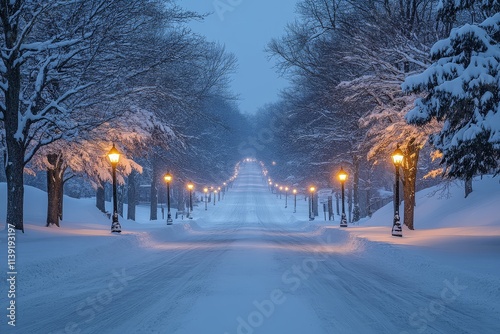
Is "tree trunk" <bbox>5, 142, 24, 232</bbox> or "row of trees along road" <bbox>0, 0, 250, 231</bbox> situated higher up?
"row of trees along road" <bbox>0, 0, 250, 231</bbox>

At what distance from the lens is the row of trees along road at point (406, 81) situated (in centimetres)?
1124

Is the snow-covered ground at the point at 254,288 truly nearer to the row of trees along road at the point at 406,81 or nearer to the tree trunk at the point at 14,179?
the tree trunk at the point at 14,179

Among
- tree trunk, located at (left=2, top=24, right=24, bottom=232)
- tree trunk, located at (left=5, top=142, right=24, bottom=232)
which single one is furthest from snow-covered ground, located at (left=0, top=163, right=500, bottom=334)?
tree trunk, located at (left=2, top=24, right=24, bottom=232)

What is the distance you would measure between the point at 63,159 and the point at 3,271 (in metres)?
12.7

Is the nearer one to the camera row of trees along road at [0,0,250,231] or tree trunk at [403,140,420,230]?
row of trees along road at [0,0,250,231]

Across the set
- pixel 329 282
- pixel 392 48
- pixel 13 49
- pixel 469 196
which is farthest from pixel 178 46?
pixel 469 196

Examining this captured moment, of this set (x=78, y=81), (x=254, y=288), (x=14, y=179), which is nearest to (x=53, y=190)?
(x=14, y=179)

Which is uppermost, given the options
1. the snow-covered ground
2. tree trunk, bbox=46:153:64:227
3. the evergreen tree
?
the evergreen tree

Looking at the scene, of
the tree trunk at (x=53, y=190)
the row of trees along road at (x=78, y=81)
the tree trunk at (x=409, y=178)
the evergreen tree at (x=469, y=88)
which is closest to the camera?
the evergreen tree at (x=469, y=88)

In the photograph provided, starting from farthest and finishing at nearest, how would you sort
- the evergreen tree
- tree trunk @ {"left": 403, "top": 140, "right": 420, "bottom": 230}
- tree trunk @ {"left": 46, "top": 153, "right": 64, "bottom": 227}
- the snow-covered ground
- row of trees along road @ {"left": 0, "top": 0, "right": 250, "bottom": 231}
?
tree trunk @ {"left": 403, "top": 140, "right": 420, "bottom": 230}
tree trunk @ {"left": 46, "top": 153, "right": 64, "bottom": 227}
row of trees along road @ {"left": 0, "top": 0, "right": 250, "bottom": 231}
the evergreen tree
the snow-covered ground

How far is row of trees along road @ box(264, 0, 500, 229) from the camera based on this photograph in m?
11.2

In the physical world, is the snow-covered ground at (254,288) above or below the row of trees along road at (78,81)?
below

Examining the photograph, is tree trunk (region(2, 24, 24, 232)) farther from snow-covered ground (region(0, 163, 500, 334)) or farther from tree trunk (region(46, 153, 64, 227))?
tree trunk (region(46, 153, 64, 227))

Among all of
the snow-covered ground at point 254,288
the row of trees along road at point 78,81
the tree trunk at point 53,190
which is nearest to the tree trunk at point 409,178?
the snow-covered ground at point 254,288
